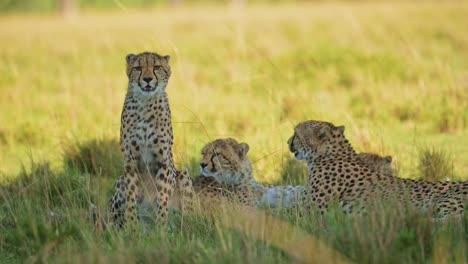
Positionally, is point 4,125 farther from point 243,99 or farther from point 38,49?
point 38,49

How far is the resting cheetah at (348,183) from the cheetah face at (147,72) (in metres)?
0.89

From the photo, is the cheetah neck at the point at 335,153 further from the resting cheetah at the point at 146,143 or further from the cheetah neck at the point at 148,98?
the cheetah neck at the point at 148,98

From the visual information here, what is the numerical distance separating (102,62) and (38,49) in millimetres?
2820

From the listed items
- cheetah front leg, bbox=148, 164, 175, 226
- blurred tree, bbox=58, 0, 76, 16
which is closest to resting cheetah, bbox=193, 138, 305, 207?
cheetah front leg, bbox=148, 164, 175, 226

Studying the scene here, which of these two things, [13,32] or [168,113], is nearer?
[168,113]

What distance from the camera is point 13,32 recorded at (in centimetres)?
→ 1912

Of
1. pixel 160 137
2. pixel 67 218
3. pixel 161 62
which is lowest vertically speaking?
pixel 67 218

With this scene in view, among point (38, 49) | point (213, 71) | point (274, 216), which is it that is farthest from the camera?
point (38, 49)

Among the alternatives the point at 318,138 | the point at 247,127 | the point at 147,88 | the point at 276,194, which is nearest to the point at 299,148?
the point at 318,138

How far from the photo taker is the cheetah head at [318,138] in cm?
479

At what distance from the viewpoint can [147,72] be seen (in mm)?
4371

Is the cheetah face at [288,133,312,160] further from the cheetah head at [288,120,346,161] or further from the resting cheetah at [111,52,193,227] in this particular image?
the resting cheetah at [111,52,193,227]

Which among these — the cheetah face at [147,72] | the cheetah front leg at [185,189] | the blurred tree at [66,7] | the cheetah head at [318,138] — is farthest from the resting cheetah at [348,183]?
the blurred tree at [66,7]

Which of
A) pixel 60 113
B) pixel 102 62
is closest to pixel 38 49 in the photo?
pixel 102 62
